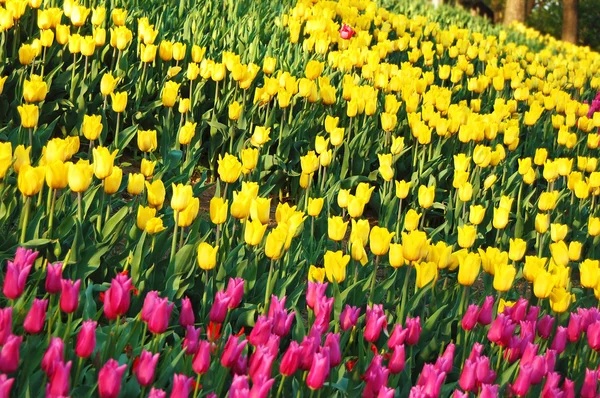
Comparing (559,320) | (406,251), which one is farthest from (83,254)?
(559,320)

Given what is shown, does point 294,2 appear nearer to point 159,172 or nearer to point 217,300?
point 159,172

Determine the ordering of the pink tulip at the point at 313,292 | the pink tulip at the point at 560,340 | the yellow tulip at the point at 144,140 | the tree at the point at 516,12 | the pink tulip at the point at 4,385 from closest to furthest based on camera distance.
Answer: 1. the pink tulip at the point at 4,385
2. the pink tulip at the point at 313,292
3. the pink tulip at the point at 560,340
4. the yellow tulip at the point at 144,140
5. the tree at the point at 516,12

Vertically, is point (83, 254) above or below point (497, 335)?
below

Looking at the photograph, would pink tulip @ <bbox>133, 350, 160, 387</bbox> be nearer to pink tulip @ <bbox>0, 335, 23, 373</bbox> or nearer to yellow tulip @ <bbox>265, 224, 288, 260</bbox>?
pink tulip @ <bbox>0, 335, 23, 373</bbox>

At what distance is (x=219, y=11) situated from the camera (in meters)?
7.00

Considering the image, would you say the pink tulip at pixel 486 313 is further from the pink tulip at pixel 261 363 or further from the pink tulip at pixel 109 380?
the pink tulip at pixel 109 380

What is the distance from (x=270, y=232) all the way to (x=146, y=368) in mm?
865

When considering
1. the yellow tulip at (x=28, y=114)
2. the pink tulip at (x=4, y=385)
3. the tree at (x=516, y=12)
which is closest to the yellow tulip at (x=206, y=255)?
the pink tulip at (x=4, y=385)

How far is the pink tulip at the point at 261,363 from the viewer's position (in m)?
1.78

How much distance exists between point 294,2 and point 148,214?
17.7 feet

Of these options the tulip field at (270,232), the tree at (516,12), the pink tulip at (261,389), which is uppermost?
the pink tulip at (261,389)

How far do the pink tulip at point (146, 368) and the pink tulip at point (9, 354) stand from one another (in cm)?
25

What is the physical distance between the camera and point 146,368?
5.85 ft

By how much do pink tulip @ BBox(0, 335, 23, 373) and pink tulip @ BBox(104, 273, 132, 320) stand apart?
31cm
